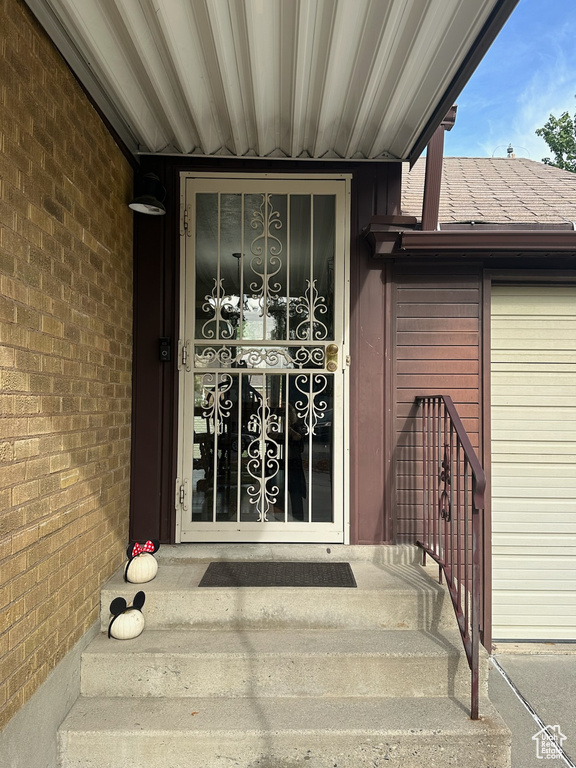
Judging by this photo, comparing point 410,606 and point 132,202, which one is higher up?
point 132,202

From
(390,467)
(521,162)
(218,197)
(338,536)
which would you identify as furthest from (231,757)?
(521,162)

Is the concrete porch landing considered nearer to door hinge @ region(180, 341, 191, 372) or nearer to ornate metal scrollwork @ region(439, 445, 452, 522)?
ornate metal scrollwork @ region(439, 445, 452, 522)

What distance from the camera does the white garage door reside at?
10.6ft

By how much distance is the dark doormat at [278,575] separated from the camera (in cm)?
255

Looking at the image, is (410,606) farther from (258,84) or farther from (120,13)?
(120,13)

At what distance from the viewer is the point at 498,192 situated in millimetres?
4008

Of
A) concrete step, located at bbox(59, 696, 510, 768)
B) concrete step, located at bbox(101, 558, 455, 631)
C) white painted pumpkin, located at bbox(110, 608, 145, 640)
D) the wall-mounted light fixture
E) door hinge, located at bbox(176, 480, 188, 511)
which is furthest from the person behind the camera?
door hinge, located at bbox(176, 480, 188, 511)

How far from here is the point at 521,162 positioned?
5.02m

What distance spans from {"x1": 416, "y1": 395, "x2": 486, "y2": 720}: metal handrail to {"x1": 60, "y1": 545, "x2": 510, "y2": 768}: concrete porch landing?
14 centimetres

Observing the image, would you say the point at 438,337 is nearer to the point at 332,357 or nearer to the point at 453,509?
the point at 332,357

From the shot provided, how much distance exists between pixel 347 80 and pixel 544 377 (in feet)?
7.11

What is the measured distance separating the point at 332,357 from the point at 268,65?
1552 millimetres

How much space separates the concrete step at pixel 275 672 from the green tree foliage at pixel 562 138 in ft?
53.3

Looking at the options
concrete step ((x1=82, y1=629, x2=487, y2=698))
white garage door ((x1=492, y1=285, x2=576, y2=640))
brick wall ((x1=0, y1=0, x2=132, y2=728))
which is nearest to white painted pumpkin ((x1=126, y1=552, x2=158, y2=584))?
brick wall ((x1=0, y1=0, x2=132, y2=728))
